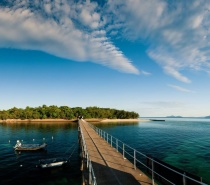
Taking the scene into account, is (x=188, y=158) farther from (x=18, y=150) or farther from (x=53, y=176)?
(x=18, y=150)

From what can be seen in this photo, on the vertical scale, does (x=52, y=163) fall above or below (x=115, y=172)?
below

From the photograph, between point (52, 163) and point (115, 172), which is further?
point (52, 163)

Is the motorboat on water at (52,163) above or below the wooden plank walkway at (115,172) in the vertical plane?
below

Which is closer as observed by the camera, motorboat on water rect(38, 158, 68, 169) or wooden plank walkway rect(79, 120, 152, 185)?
wooden plank walkway rect(79, 120, 152, 185)

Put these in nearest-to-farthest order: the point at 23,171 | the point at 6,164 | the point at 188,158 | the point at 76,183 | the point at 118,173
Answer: the point at 118,173
the point at 76,183
the point at 23,171
the point at 6,164
the point at 188,158

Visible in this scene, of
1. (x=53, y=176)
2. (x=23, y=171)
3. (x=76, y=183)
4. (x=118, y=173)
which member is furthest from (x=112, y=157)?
(x=23, y=171)

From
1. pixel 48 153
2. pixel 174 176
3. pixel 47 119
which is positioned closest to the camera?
pixel 174 176

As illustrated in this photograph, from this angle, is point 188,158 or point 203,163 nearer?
point 203,163

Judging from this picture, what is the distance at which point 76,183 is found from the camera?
951 inches

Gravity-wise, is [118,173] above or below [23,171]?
above

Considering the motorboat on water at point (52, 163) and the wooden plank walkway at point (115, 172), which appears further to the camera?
the motorboat on water at point (52, 163)

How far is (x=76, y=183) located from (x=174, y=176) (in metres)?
12.3

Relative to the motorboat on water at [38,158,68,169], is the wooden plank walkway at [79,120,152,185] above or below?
above

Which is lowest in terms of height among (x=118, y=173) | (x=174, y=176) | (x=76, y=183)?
(x=76, y=183)
